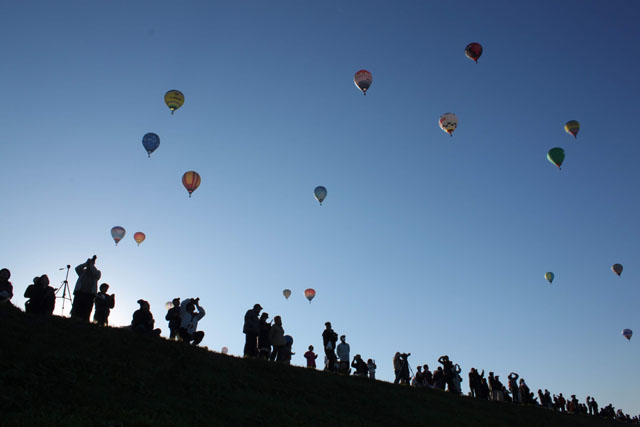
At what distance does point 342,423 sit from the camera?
1464 cm

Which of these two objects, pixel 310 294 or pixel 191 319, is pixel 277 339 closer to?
pixel 191 319

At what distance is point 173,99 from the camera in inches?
1420

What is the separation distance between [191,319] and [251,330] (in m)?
2.17

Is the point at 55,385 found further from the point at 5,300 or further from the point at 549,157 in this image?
the point at 549,157

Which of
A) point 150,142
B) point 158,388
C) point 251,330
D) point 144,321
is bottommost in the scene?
point 158,388

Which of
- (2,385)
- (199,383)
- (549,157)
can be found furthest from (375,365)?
(549,157)

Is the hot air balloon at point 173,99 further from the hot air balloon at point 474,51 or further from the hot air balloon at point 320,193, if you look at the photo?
the hot air balloon at point 474,51

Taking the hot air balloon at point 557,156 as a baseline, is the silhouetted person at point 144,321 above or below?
below

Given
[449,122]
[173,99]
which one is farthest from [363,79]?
[173,99]

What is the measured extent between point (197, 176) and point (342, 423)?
22.2 metres

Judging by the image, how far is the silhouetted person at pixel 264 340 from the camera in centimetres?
1977

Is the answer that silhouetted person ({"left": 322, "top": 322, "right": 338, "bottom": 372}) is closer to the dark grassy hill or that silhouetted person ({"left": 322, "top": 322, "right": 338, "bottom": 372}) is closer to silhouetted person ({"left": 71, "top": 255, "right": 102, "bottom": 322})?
the dark grassy hill

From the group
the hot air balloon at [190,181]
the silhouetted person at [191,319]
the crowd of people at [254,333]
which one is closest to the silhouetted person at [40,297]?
the crowd of people at [254,333]

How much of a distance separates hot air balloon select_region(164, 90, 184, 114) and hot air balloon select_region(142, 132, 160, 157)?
2185 mm
